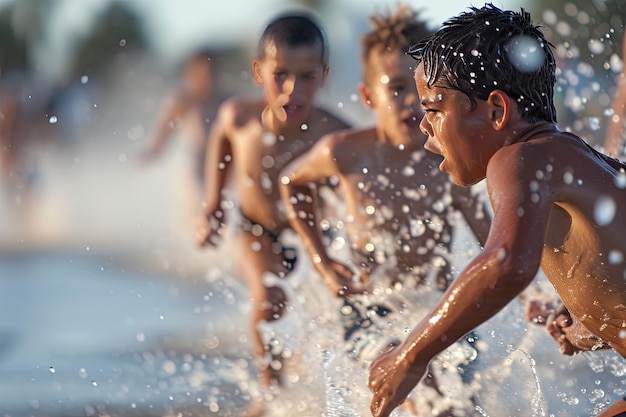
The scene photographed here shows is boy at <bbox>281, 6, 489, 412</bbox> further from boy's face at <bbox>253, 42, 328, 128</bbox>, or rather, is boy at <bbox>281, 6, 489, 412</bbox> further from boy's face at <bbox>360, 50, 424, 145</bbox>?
boy's face at <bbox>253, 42, 328, 128</bbox>

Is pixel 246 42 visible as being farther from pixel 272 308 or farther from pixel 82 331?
pixel 272 308

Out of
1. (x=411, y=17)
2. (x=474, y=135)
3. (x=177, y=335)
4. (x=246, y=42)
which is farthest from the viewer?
(x=246, y=42)

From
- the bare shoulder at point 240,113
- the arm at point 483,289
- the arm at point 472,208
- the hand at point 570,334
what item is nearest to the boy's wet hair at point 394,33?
the bare shoulder at point 240,113

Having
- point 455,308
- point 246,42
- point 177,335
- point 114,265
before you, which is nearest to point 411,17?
point 177,335

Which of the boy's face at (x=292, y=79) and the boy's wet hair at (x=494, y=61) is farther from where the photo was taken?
the boy's face at (x=292, y=79)

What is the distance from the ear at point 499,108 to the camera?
1.66 meters

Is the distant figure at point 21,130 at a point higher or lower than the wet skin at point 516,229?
lower

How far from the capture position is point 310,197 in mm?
3309

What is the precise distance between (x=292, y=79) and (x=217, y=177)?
23.0 inches

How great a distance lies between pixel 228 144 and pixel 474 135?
2.17m

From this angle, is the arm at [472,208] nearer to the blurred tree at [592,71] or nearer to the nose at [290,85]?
the nose at [290,85]

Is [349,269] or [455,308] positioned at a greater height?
[455,308]

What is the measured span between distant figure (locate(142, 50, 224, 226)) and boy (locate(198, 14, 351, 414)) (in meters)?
1.44

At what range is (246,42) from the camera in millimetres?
8734
